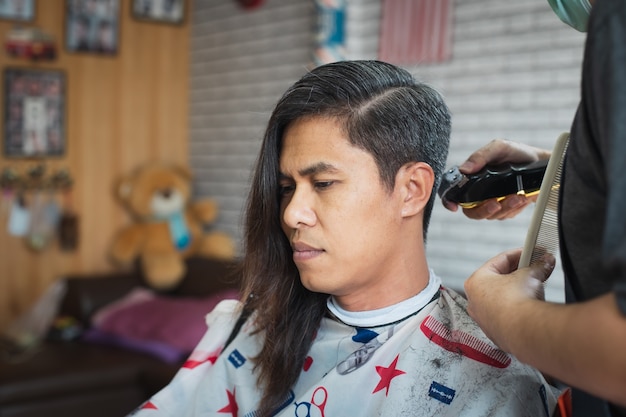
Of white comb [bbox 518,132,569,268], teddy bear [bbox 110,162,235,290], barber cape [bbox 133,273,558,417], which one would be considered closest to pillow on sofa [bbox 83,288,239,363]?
teddy bear [bbox 110,162,235,290]

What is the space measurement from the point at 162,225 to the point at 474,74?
7.59 ft

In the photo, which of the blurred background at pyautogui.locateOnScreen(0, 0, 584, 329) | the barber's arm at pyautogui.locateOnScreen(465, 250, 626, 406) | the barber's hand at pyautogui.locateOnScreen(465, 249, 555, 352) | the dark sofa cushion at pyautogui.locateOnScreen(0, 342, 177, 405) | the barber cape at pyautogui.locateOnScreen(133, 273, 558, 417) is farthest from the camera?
the dark sofa cushion at pyautogui.locateOnScreen(0, 342, 177, 405)

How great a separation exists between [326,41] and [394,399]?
2.85 m

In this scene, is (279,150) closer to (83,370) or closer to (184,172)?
(83,370)

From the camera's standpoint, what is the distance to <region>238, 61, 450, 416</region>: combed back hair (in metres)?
1.55

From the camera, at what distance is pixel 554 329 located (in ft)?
2.93

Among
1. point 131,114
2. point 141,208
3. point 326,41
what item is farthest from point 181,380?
point 131,114

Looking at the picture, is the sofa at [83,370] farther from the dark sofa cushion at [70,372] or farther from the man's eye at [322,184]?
the man's eye at [322,184]

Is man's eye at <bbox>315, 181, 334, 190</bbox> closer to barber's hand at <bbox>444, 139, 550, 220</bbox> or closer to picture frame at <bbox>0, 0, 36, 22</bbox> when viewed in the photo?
barber's hand at <bbox>444, 139, 550, 220</bbox>

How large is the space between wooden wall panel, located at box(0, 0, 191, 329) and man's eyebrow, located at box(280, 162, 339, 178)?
361cm

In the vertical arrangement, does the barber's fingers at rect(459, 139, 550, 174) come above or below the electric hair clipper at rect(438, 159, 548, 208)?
above

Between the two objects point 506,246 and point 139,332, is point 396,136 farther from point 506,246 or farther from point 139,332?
point 139,332

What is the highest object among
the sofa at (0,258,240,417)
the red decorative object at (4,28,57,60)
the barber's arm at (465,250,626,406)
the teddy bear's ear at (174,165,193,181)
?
the red decorative object at (4,28,57,60)

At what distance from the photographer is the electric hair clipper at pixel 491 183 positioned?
147cm
